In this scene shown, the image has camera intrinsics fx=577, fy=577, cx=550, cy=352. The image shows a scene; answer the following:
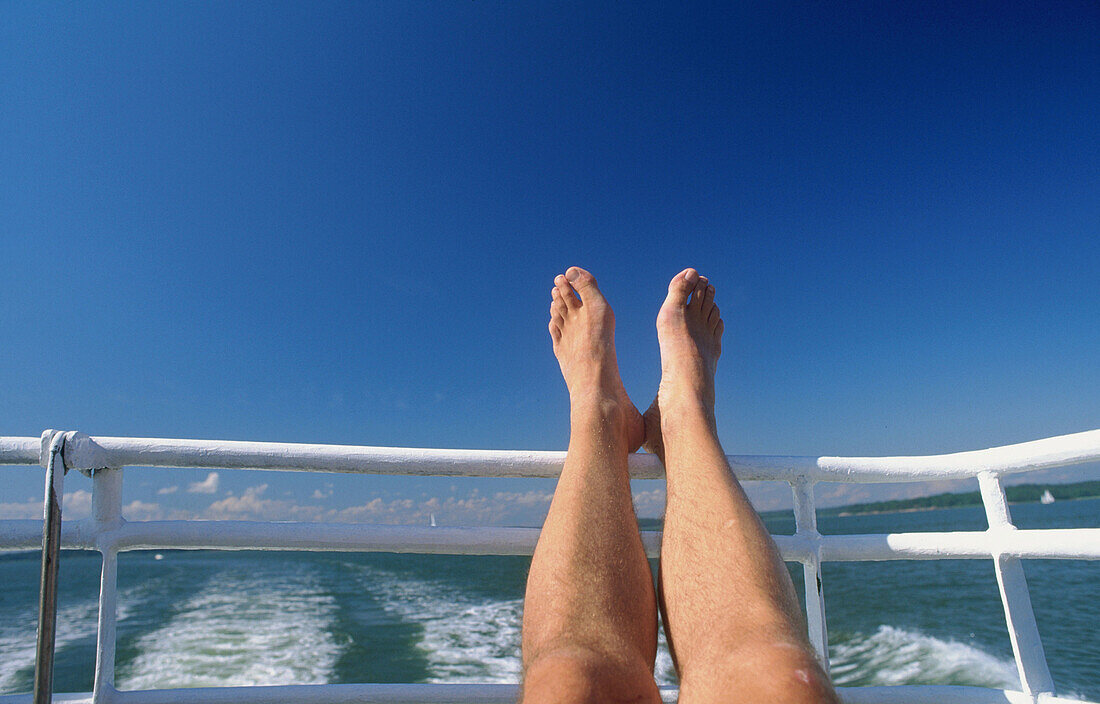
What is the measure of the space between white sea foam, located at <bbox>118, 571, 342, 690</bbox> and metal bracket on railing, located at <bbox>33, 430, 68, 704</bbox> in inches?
185

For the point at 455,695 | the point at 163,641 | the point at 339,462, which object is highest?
the point at 339,462

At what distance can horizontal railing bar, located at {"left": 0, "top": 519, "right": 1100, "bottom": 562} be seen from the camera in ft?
2.56

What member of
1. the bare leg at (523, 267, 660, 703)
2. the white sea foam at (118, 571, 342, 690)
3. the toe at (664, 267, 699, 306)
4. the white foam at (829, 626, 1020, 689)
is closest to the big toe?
the toe at (664, 267, 699, 306)

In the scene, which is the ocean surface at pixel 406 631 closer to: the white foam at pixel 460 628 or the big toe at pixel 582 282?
the white foam at pixel 460 628

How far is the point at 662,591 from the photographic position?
31.6 inches

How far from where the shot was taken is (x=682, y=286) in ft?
5.57

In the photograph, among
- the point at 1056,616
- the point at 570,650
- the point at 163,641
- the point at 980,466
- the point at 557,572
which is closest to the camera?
the point at 570,650

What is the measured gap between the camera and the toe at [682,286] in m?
1.66

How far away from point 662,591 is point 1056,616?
1139 cm

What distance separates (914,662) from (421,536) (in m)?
7.36

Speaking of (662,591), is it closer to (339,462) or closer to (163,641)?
(339,462)

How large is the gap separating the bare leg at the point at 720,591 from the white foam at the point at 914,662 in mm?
5768

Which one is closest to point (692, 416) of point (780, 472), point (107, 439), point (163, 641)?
point (780, 472)

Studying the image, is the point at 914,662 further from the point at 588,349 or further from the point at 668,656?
the point at 588,349
